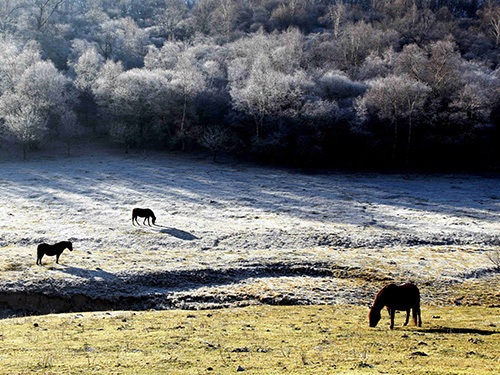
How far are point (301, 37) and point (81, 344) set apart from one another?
111m

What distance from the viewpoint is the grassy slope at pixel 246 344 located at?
8.47 m

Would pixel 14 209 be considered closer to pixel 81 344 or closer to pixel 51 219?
pixel 51 219

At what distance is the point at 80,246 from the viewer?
25.7 meters

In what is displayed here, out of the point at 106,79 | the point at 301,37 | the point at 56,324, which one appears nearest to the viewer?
the point at 56,324

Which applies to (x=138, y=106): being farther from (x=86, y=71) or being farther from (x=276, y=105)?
(x=276, y=105)

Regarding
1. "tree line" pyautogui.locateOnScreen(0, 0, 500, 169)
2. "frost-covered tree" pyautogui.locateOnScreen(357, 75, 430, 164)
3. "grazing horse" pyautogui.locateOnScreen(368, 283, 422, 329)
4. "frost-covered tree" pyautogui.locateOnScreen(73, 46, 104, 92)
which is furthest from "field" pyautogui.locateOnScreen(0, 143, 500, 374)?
"frost-covered tree" pyautogui.locateOnScreen(73, 46, 104, 92)

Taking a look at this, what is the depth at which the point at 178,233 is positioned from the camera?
2938 cm

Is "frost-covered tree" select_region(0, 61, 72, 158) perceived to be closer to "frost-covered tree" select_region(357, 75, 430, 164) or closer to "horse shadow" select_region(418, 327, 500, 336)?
"frost-covered tree" select_region(357, 75, 430, 164)

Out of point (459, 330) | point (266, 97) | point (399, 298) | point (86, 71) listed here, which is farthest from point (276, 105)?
point (459, 330)

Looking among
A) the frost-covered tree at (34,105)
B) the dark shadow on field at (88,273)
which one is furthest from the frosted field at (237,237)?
the frost-covered tree at (34,105)

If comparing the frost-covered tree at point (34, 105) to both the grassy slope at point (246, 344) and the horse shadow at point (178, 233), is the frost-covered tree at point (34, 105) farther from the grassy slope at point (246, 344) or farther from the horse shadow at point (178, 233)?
the grassy slope at point (246, 344)

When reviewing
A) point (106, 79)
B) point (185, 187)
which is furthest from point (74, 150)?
point (185, 187)

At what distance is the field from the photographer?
9.85m

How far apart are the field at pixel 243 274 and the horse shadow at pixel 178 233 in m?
0.24
